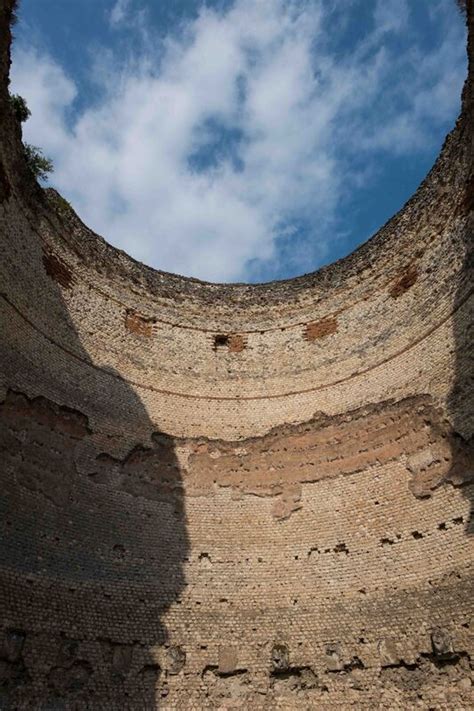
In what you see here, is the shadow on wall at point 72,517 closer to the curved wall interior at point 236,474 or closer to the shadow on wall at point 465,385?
the curved wall interior at point 236,474

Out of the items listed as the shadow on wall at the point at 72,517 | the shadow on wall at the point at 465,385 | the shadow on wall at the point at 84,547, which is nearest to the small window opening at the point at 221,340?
the shadow on wall at the point at 72,517

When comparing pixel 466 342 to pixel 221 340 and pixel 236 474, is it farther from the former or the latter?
pixel 221 340

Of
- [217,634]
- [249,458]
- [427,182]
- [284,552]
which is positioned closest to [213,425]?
[249,458]

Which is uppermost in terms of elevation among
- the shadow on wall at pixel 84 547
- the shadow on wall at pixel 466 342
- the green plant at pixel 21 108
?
the green plant at pixel 21 108

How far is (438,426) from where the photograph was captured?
8.52 metres

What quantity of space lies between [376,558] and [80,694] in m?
4.30

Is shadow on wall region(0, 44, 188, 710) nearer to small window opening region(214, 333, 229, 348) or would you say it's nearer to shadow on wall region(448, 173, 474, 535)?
small window opening region(214, 333, 229, 348)

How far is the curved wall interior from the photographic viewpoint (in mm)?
7172

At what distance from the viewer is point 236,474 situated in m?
9.71

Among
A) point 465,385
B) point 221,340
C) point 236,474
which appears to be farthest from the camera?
point 221,340

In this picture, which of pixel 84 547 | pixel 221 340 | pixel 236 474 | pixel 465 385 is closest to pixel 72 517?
pixel 84 547

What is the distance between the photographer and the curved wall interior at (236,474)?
717cm

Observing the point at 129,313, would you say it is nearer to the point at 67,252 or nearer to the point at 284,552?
the point at 67,252

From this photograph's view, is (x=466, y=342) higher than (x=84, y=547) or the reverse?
higher
